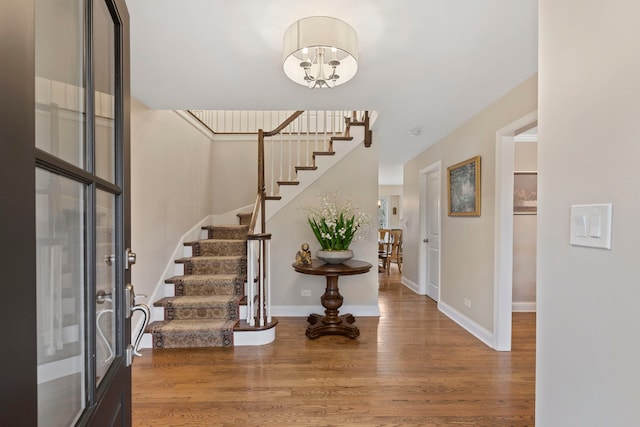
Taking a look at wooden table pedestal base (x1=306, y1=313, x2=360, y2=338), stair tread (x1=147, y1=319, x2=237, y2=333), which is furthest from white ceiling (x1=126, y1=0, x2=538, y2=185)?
wooden table pedestal base (x1=306, y1=313, x2=360, y2=338)

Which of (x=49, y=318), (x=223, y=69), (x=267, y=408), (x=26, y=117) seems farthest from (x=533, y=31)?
(x=267, y=408)

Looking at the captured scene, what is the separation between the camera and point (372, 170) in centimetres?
386

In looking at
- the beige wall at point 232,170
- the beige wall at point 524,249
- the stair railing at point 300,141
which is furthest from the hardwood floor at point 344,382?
the beige wall at point 232,170

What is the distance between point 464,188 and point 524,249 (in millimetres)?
1415

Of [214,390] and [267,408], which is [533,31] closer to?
[267,408]

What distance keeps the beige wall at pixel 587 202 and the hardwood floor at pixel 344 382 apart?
3.82 ft

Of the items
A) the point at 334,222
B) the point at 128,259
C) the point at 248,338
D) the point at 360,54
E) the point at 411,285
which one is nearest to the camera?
the point at 128,259

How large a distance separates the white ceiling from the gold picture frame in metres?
0.62

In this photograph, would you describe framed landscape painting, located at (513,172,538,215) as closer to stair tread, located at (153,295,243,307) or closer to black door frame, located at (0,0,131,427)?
stair tread, located at (153,295,243,307)

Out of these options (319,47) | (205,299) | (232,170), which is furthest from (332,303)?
(232,170)

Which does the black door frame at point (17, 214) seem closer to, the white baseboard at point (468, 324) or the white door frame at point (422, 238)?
the white baseboard at point (468, 324)

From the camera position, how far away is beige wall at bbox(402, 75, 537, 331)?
2.70 metres

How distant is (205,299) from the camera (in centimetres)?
330

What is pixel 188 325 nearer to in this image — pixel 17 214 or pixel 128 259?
pixel 128 259
